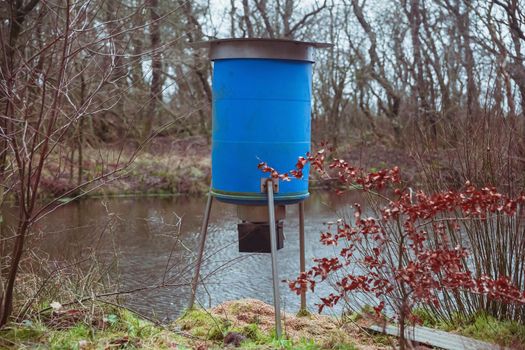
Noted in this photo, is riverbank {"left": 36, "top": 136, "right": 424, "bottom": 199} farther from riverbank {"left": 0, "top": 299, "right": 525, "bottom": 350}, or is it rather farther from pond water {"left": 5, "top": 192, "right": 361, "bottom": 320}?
riverbank {"left": 0, "top": 299, "right": 525, "bottom": 350}

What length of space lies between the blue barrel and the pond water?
454 millimetres

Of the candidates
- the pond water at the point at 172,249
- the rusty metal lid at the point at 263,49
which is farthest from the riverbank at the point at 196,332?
the rusty metal lid at the point at 263,49

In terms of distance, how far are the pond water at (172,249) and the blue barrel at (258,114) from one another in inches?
17.9

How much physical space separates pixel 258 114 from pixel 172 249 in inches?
44.3

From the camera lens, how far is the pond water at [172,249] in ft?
18.2

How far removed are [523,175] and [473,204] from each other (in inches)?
57.7

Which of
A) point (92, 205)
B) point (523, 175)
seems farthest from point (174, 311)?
point (92, 205)

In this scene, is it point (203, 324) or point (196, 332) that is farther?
point (203, 324)

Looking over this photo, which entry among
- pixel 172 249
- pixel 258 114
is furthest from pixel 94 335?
pixel 258 114

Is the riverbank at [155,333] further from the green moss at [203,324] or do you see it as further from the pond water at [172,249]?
the pond water at [172,249]

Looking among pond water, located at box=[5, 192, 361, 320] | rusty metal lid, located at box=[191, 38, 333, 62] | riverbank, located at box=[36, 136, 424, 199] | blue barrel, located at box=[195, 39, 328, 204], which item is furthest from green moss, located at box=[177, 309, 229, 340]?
riverbank, located at box=[36, 136, 424, 199]

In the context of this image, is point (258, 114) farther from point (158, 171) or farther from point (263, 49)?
point (158, 171)

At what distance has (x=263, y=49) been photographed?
4699mm

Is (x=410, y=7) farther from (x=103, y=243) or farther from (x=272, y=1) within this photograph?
(x=103, y=243)
